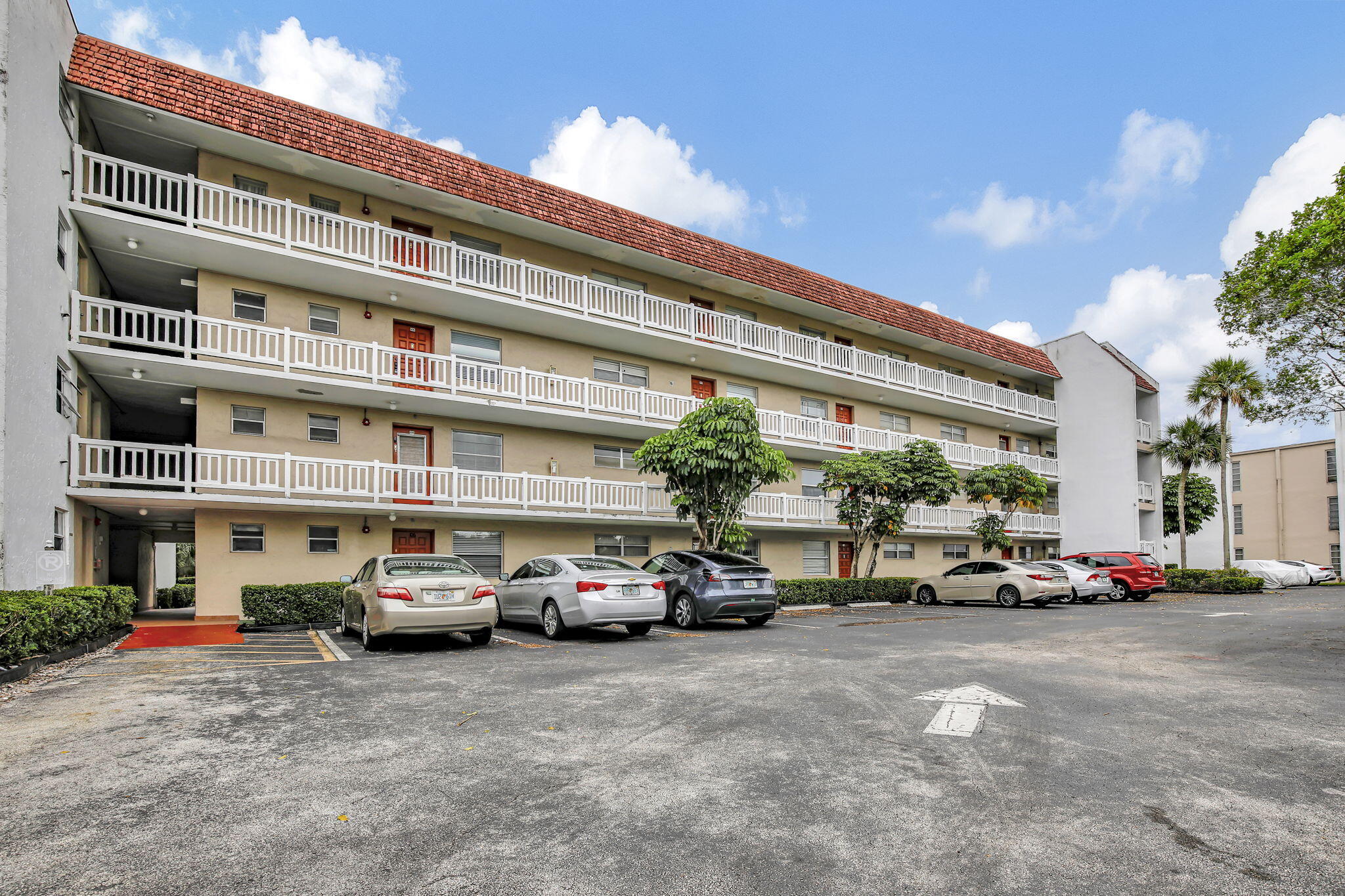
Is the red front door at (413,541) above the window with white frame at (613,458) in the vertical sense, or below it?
below

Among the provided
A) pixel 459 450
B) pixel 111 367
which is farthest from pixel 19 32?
pixel 459 450

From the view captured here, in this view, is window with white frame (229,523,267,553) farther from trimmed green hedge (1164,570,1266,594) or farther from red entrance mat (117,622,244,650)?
trimmed green hedge (1164,570,1266,594)

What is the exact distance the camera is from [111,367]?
15.2 m

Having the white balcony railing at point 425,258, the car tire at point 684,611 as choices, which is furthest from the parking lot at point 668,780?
the white balcony railing at point 425,258

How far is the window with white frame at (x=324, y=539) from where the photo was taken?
17.4 metres

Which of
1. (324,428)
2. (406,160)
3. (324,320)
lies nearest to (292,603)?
(324,428)

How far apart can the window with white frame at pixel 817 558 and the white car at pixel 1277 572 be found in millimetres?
23979

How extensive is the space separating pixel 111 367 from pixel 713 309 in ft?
52.8

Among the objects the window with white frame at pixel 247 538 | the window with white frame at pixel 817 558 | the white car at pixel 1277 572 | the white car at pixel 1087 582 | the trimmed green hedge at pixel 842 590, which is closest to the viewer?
the window with white frame at pixel 247 538

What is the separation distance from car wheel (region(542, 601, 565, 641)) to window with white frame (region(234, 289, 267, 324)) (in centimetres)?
973

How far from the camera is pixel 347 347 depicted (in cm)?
1708

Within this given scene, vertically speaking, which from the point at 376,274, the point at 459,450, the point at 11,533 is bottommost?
the point at 11,533

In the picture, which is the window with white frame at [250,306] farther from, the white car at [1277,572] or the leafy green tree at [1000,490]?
the white car at [1277,572]

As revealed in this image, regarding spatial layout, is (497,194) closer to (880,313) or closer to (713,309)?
(713,309)
